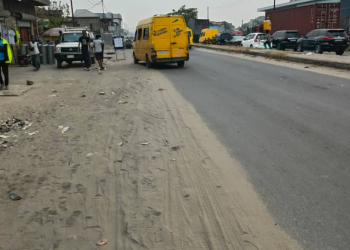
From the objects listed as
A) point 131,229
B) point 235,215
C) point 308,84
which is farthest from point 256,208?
point 308,84

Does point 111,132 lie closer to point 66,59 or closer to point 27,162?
point 27,162

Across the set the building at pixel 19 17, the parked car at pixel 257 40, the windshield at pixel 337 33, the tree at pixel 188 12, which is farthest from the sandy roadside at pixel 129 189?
the tree at pixel 188 12

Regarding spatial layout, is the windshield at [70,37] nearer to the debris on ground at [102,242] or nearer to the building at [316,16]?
the debris on ground at [102,242]

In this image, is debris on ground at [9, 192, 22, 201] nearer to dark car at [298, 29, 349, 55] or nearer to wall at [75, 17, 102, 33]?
dark car at [298, 29, 349, 55]

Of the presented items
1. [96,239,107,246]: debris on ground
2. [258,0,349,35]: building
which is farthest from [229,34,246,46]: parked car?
[96,239,107,246]: debris on ground

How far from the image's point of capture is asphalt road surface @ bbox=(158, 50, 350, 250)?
141 inches

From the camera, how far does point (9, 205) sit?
399 cm

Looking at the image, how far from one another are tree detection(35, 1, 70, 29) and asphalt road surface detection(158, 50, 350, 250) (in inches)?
1635

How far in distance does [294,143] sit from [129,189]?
287 centimetres

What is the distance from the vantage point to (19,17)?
2273 cm

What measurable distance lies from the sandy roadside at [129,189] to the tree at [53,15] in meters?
43.6

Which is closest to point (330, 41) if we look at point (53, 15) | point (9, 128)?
point (9, 128)

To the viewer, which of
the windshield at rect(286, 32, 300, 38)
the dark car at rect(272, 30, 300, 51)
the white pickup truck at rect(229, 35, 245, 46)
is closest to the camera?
the dark car at rect(272, 30, 300, 51)

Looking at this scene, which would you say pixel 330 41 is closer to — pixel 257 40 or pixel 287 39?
pixel 287 39
